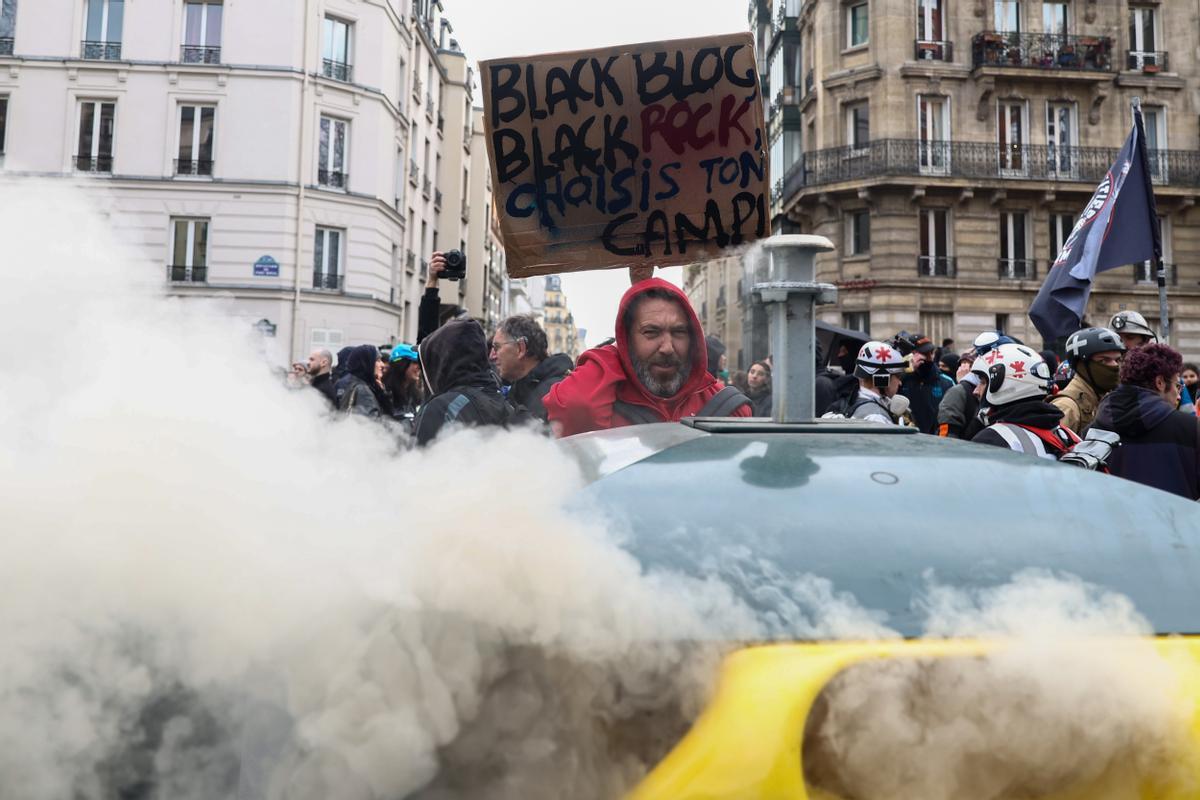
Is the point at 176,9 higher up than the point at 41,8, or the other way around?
the point at 176,9

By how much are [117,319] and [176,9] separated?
2563cm

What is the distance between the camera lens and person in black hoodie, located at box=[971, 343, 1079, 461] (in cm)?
341

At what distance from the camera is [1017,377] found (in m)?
3.45

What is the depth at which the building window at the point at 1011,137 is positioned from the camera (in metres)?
26.1

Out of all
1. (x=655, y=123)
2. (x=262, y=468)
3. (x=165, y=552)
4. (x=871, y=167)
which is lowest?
(x=165, y=552)

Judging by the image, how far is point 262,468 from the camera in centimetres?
171

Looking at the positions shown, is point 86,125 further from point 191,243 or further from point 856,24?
point 856,24

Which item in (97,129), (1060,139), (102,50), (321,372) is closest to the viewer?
(321,372)

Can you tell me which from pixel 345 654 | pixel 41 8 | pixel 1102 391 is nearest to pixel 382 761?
pixel 345 654

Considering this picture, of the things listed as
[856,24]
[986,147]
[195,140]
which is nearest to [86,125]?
[195,140]

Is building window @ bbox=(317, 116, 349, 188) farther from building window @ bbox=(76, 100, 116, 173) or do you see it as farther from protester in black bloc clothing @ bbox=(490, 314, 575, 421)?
protester in black bloc clothing @ bbox=(490, 314, 575, 421)

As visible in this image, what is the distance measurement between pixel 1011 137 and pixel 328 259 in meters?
20.2

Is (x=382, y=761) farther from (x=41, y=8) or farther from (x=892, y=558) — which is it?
(x=41, y=8)

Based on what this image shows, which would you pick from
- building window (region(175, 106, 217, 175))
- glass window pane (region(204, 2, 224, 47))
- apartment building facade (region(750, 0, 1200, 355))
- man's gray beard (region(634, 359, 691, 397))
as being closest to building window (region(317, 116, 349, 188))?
building window (region(175, 106, 217, 175))
